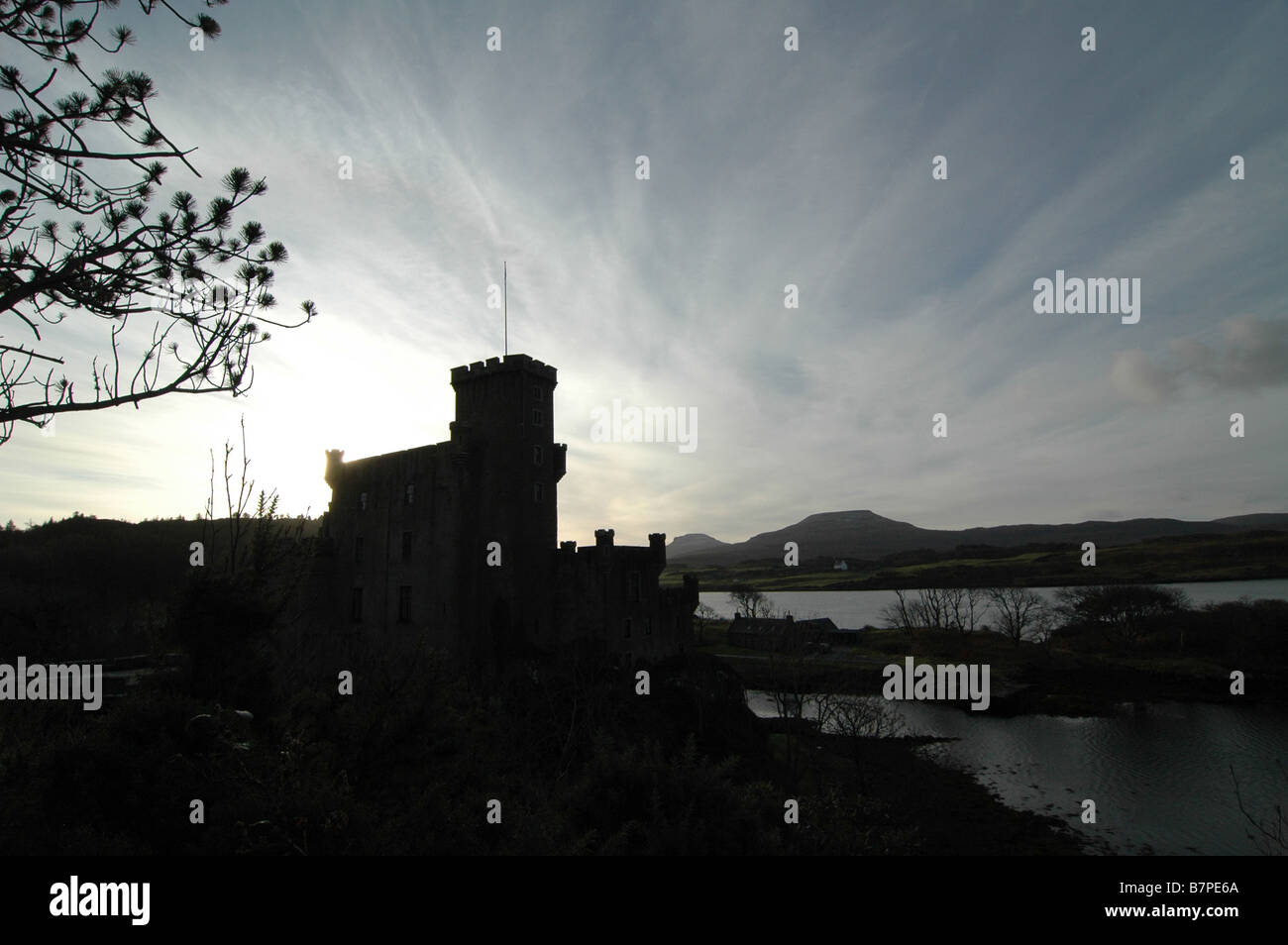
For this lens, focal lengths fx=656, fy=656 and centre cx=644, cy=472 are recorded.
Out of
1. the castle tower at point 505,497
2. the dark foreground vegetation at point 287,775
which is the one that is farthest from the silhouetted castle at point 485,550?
the dark foreground vegetation at point 287,775

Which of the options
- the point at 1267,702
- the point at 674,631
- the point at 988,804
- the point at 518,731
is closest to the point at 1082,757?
the point at 988,804

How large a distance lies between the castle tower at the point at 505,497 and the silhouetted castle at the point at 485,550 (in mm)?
63

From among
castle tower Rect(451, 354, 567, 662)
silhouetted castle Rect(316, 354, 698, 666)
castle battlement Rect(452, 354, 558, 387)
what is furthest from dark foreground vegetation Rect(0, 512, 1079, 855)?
castle battlement Rect(452, 354, 558, 387)

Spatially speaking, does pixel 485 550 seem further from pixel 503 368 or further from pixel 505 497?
pixel 503 368

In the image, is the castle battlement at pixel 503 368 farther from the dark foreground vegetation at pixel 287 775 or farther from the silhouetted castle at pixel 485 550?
the dark foreground vegetation at pixel 287 775

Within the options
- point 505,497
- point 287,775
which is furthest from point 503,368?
point 287,775

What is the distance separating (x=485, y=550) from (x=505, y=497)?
10.5 ft

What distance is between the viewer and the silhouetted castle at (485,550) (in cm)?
3678

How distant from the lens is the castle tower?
36.6 metres

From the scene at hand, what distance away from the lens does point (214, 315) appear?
29.2ft

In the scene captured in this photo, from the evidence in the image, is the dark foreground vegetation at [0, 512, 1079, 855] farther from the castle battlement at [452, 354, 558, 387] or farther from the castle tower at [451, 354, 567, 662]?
the castle battlement at [452, 354, 558, 387]

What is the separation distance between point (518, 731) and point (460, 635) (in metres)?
9.20

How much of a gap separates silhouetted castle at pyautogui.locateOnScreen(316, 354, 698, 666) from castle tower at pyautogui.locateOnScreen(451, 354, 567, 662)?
0.21 ft

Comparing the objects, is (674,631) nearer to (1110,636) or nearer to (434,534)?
(434,534)
